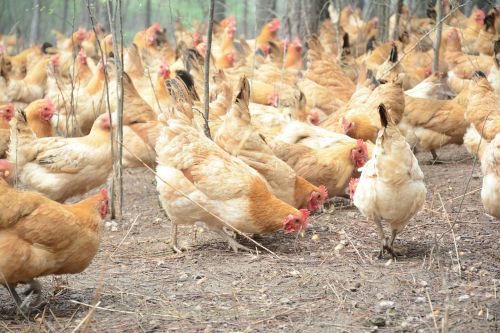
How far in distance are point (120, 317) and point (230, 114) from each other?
9.11 ft

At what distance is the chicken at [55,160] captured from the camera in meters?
7.07

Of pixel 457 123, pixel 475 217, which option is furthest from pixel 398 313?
pixel 457 123

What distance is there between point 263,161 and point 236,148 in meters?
0.29

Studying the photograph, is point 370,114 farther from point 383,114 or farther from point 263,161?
point 383,114

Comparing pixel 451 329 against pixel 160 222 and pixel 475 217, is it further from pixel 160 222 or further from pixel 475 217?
pixel 160 222

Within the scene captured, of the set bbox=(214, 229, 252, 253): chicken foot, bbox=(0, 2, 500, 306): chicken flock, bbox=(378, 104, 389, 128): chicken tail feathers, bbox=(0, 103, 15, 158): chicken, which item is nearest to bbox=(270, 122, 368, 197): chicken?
bbox=(0, 2, 500, 306): chicken flock

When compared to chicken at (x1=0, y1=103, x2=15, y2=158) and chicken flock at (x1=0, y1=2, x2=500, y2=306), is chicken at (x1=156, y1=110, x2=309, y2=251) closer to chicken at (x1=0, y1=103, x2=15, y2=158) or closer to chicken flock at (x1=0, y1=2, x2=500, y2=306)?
chicken flock at (x1=0, y1=2, x2=500, y2=306)

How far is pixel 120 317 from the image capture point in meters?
→ 4.38

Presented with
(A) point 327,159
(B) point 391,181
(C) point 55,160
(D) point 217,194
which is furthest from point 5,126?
(B) point 391,181

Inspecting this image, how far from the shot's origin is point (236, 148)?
6578 millimetres

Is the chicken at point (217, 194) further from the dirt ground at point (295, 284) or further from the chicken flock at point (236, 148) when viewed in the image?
the dirt ground at point (295, 284)

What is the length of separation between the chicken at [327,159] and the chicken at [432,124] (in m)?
Answer: 1.75

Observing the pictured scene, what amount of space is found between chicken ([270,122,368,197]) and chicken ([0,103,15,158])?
301 centimetres

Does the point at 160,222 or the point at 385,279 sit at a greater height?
the point at 385,279
